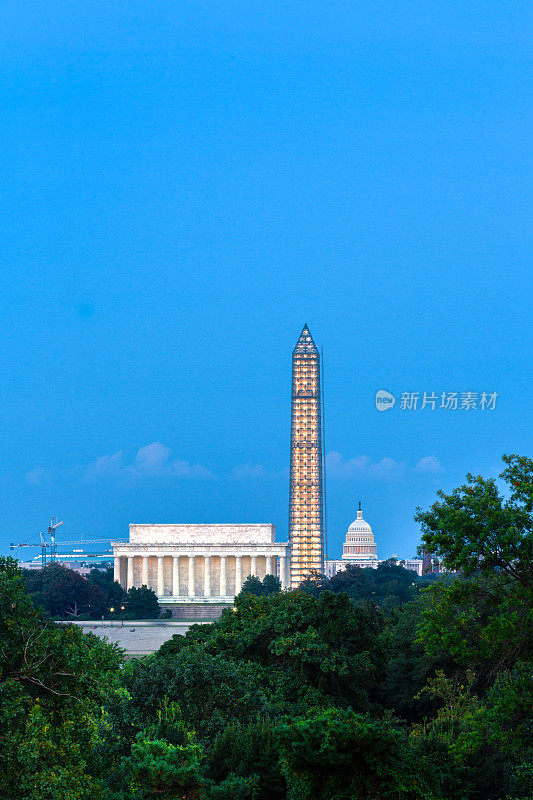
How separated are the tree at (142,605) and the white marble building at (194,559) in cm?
2372

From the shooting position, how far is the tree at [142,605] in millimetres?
112188

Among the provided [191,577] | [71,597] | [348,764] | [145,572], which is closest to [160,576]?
[145,572]

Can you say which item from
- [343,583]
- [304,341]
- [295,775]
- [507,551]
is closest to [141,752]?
[295,775]

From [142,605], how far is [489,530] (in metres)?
95.1

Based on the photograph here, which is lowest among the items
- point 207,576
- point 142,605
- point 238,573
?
point 142,605

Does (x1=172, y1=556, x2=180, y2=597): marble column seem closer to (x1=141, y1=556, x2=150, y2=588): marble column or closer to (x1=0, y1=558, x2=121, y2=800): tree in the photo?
(x1=141, y1=556, x2=150, y2=588): marble column

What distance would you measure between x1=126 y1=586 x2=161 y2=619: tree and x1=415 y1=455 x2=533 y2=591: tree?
304 ft

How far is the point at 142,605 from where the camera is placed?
113m

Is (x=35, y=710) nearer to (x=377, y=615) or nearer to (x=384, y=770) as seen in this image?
(x=384, y=770)

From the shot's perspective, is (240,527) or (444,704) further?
(240,527)

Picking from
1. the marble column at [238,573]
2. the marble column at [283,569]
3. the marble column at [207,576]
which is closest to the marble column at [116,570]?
the marble column at [207,576]

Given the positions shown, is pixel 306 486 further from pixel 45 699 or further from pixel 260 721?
pixel 45 699

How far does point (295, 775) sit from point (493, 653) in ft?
18.8

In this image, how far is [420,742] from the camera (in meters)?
23.0
